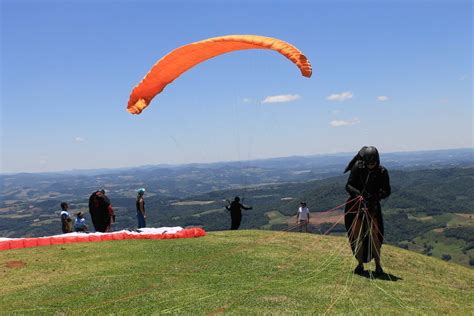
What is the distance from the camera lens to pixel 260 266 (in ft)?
48.6

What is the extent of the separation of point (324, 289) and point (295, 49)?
272 inches

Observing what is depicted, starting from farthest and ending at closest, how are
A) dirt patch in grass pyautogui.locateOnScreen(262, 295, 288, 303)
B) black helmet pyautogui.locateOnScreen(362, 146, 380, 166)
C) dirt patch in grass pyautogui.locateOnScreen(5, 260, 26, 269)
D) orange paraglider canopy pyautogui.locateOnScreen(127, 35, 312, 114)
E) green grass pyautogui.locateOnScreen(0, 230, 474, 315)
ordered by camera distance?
dirt patch in grass pyautogui.locateOnScreen(5, 260, 26, 269)
orange paraglider canopy pyautogui.locateOnScreen(127, 35, 312, 114)
black helmet pyautogui.locateOnScreen(362, 146, 380, 166)
dirt patch in grass pyautogui.locateOnScreen(262, 295, 288, 303)
green grass pyautogui.locateOnScreen(0, 230, 474, 315)

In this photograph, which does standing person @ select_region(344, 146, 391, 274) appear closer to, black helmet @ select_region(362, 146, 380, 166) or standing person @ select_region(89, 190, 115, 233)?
black helmet @ select_region(362, 146, 380, 166)

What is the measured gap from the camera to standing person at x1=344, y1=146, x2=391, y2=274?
43.8 ft

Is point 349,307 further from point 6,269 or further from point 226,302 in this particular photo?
point 6,269

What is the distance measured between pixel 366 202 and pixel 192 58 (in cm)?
780

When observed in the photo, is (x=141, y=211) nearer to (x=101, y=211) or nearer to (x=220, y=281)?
(x=101, y=211)

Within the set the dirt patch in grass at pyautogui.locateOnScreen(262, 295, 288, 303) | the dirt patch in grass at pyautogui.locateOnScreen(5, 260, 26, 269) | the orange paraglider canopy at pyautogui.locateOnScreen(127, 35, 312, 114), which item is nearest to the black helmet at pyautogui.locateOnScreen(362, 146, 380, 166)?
the orange paraglider canopy at pyautogui.locateOnScreen(127, 35, 312, 114)

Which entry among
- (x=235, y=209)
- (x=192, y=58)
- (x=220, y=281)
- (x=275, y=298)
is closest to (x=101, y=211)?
(x=235, y=209)

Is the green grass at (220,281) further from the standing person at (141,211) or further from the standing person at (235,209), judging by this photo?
the standing person at (235,209)

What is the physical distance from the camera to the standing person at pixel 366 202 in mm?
13344

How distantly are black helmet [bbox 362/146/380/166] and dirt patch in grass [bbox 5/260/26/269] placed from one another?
11905 mm

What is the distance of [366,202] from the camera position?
1337cm

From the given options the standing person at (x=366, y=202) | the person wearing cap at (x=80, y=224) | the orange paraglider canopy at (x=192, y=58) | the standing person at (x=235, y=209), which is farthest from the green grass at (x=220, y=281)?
the orange paraglider canopy at (x=192, y=58)
